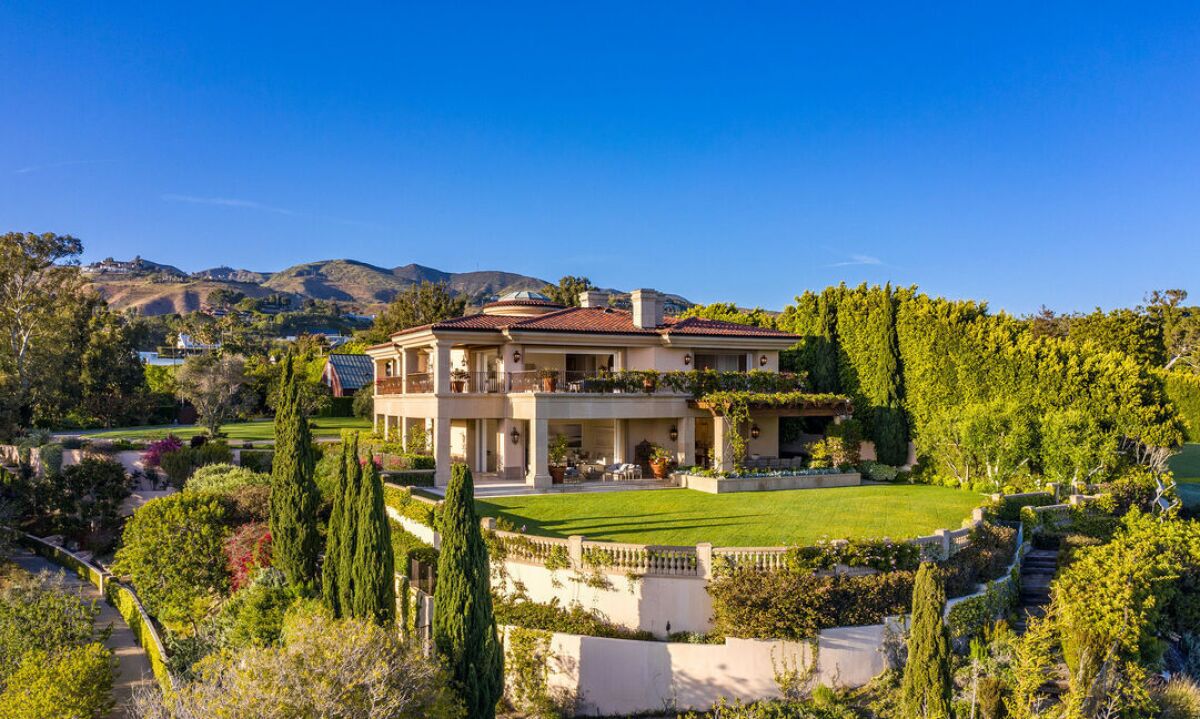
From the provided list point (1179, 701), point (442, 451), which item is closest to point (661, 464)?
point (442, 451)

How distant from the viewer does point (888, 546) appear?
58.9ft

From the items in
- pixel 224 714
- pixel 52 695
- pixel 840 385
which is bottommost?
pixel 52 695

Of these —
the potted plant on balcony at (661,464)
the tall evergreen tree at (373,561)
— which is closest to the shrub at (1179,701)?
the potted plant on balcony at (661,464)

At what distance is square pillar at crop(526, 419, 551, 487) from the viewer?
28.5 m

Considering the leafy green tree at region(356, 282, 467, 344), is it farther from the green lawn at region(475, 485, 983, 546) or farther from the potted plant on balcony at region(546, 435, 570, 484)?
the green lawn at region(475, 485, 983, 546)

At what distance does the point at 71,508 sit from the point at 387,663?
27.7 metres

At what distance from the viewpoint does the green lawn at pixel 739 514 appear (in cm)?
2053

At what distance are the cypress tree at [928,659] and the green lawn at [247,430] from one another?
125 feet

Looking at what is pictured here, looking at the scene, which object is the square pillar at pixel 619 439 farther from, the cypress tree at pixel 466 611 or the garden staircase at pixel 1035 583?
the cypress tree at pixel 466 611

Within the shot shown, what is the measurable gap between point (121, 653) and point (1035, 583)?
26.1 meters

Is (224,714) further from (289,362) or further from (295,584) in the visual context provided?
(289,362)

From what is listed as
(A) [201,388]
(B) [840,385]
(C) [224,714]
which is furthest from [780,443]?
(A) [201,388]

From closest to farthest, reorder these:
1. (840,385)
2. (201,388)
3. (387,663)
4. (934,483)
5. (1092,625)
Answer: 1. (387,663)
2. (1092,625)
3. (934,483)
4. (840,385)
5. (201,388)

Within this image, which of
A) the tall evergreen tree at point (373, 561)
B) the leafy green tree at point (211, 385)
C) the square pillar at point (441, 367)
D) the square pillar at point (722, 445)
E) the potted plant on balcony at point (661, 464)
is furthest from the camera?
the leafy green tree at point (211, 385)
